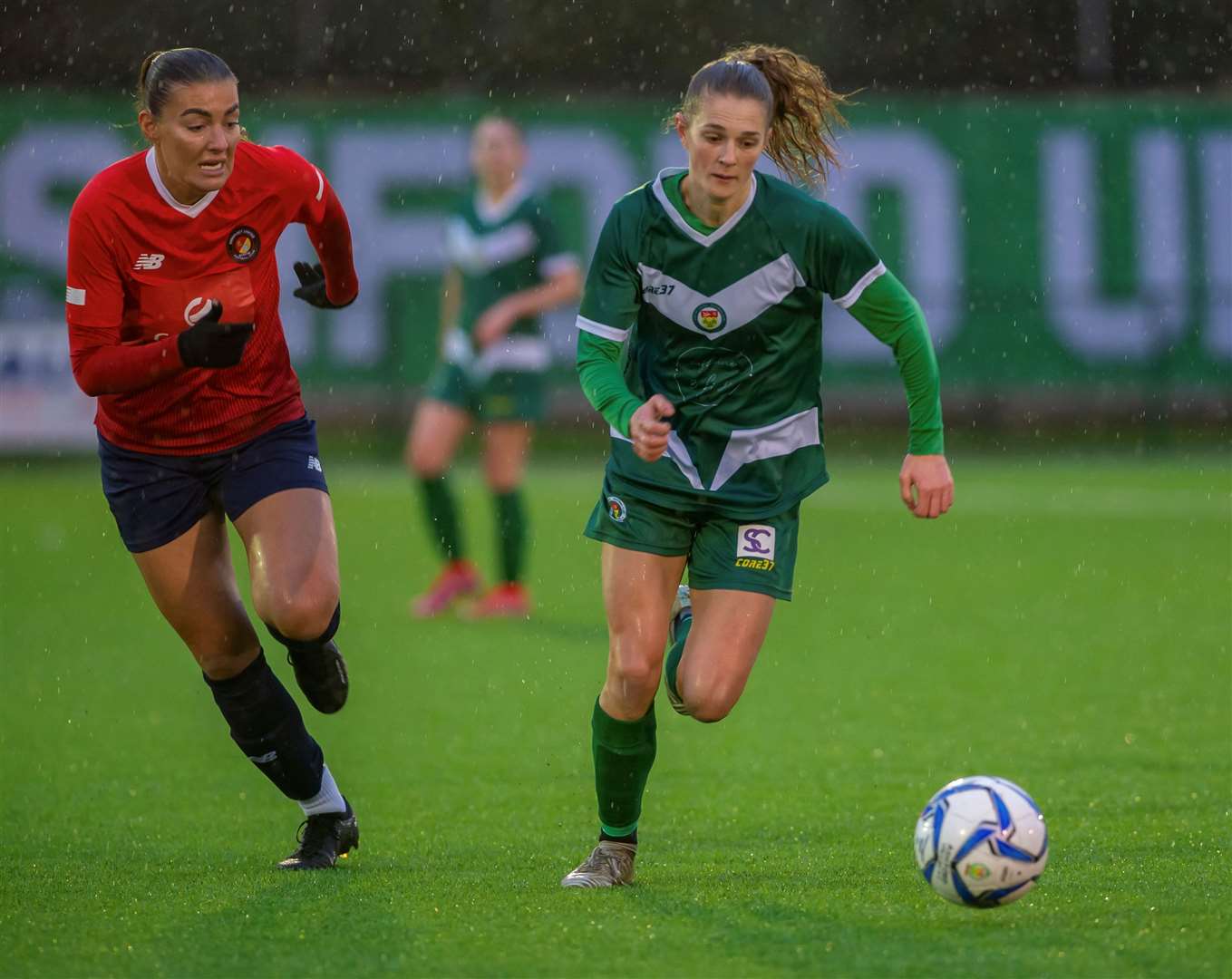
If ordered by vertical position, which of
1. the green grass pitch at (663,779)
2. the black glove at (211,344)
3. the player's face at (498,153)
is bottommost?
the green grass pitch at (663,779)

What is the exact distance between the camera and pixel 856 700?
7.74 metres

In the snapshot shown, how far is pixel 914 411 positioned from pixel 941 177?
13.8 meters

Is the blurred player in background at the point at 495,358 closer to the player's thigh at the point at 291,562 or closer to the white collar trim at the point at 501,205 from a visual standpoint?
the white collar trim at the point at 501,205

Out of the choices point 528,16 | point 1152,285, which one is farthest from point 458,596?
point 528,16

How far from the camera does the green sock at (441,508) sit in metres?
9.86

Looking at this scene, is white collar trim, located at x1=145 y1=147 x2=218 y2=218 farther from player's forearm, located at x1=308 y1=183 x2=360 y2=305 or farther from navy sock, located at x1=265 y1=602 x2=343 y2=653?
navy sock, located at x1=265 y1=602 x2=343 y2=653

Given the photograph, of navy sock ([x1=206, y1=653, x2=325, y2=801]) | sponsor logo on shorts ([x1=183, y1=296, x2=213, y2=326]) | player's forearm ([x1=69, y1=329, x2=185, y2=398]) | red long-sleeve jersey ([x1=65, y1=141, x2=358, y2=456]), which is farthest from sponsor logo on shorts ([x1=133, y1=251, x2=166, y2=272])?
navy sock ([x1=206, y1=653, x2=325, y2=801])

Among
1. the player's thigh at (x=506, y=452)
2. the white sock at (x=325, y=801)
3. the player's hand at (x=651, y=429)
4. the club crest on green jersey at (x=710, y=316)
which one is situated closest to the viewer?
the player's hand at (x=651, y=429)

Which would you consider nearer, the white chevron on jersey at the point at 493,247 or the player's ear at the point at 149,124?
the player's ear at the point at 149,124

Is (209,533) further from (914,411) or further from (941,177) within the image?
(941,177)

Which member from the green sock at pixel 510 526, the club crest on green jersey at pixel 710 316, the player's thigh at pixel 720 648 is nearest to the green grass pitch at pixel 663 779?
the green sock at pixel 510 526

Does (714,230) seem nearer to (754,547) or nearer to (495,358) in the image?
(754,547)

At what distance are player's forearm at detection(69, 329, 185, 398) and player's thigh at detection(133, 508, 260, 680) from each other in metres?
0.49

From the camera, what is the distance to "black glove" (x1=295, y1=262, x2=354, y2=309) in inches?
224
